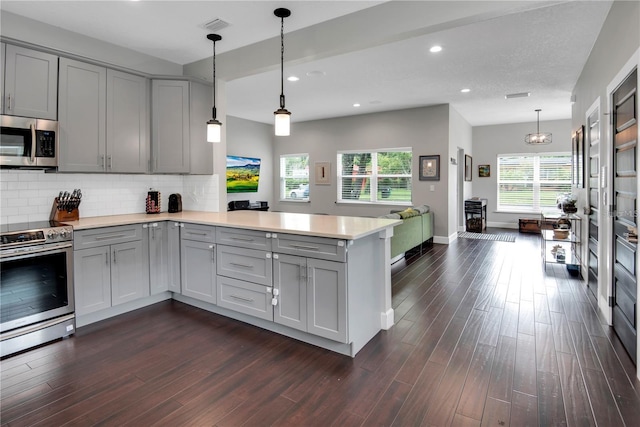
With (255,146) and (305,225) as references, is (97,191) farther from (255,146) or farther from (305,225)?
(255,146)

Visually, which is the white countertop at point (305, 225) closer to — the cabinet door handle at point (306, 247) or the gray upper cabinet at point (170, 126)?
the cabinet door handle at point (306, 247)

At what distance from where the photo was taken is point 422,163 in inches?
288

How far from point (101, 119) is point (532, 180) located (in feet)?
32.1

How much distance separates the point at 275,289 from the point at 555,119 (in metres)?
9.20

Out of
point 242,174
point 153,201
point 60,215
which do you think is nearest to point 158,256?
point 153,201

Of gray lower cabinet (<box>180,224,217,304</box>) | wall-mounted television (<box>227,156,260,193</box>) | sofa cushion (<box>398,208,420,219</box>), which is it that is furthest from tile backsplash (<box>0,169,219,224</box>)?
wall-mounted television (<box>227,156,260,193</box>)

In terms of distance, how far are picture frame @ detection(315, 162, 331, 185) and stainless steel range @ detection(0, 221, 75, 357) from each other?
243 inches

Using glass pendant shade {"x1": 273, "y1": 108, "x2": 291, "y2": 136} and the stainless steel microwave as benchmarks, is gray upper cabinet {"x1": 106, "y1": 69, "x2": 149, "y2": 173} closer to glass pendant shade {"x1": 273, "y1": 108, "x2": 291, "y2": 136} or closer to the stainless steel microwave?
the stainless steel microwave

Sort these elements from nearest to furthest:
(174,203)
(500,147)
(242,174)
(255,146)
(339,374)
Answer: (339,374), (174,203), (242,174), (255,146), (500,147)

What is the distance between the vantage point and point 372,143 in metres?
7.93

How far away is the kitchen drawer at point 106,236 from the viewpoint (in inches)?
118

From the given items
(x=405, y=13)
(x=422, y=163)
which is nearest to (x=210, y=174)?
(x=405, y=13)

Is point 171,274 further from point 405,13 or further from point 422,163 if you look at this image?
point 422,163

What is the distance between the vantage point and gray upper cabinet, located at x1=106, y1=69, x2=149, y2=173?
11.6 feet
